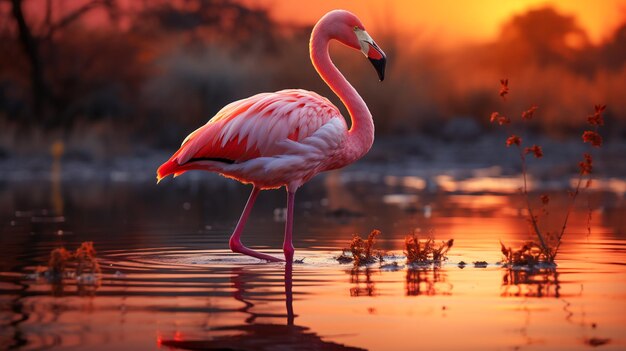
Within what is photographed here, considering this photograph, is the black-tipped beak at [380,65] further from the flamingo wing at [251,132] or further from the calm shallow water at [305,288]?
the calm shallow water at [305,288]

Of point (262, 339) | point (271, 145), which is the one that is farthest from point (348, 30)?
point (262, 339)

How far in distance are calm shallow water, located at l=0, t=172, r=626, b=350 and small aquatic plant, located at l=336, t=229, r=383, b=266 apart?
13 cm

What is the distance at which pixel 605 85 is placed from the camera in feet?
92.8

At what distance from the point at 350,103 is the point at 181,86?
1741 centimetres

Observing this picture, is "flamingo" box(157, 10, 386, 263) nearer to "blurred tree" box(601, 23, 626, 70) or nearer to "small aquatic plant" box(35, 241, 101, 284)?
"small aquatic plant" box(35, 241, 101, 284)

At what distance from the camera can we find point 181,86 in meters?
26.6

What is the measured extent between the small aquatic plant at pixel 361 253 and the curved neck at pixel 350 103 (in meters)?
0.85

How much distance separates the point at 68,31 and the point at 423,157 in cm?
957

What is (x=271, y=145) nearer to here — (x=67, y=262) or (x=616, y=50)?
(x=67, y=262)

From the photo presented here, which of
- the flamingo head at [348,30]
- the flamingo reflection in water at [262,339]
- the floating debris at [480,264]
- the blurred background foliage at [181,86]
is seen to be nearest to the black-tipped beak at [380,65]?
the flamingo head at [348,30]

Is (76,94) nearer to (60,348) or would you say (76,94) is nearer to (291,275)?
(291,275)

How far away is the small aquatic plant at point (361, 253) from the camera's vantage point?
8.41 metres

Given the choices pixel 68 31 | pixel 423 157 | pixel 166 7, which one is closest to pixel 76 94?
pixel 68 31

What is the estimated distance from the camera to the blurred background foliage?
2520 centimetres
